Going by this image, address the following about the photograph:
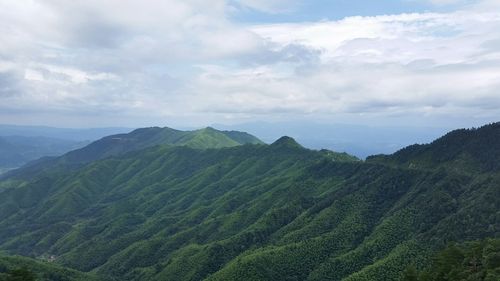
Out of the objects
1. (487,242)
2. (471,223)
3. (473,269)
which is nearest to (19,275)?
(473,269)

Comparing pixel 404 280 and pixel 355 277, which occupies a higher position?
pixel 404 280

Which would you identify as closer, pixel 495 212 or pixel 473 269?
pixel 473 269

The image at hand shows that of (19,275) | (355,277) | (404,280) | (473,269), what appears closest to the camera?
(19,275)

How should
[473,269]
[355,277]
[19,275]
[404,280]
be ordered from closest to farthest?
[19,275] → [473,269] → [404,280] → [355,277]

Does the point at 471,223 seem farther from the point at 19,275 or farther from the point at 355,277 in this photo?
the point at 19,275

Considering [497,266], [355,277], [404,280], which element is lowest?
[355,277]

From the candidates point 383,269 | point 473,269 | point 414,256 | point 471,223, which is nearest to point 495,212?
point 471,223
